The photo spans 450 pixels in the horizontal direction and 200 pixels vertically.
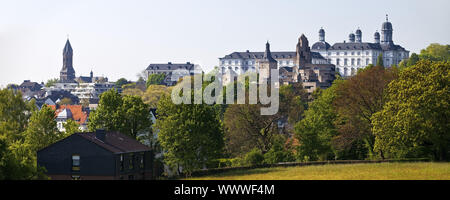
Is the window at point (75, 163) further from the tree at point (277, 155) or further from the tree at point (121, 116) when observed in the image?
the tree at point (277, 155)

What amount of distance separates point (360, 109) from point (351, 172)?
16.4 m

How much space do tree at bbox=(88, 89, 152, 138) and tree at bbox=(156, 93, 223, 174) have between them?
2.28 m

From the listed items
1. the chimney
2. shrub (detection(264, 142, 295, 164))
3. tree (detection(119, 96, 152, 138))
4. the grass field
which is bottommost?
the grass field

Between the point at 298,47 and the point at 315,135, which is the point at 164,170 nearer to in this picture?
the point at 315,135

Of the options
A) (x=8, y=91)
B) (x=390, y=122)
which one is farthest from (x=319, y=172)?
(x=8, y=91)

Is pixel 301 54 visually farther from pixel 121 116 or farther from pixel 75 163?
pixel 75 163

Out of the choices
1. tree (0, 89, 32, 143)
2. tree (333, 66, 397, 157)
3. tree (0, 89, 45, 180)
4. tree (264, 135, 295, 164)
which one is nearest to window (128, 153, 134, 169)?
tree (0, 89, 45, 180)

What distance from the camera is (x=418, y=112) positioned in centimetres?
5778

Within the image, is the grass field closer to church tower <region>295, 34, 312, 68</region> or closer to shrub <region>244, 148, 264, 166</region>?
shrub <region>244, 148, 264, 166</region>

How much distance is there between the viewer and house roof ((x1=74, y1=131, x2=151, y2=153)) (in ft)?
171

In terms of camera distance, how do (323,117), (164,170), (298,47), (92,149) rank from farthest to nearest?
(298,47), (323,117), (164,170), (92,149)

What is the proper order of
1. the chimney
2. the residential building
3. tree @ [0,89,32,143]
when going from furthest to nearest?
the residential building
tree @ [0,89,32,143]
the chimney
